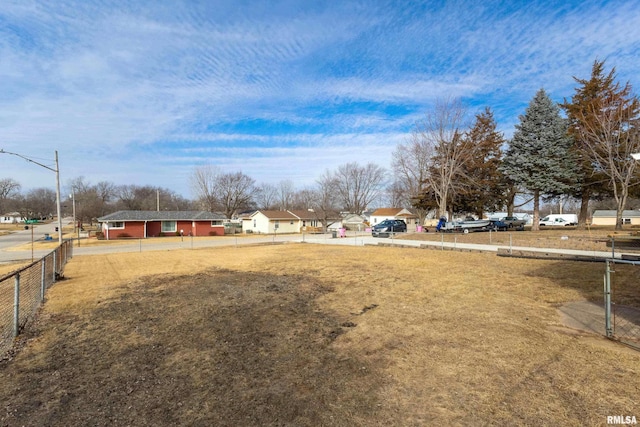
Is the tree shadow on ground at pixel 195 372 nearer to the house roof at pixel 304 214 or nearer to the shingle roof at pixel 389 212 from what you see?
the house roof at pixel 304 214

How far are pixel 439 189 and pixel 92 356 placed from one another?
126 feet

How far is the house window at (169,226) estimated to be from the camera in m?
45.3

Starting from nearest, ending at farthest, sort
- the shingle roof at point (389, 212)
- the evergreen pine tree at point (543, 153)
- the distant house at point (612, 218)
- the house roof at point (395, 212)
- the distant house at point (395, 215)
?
the evergreen pine tree at point (543, 153) → the distant house at point (612, 218) → the distant house at point (395, 215) → the house roof at point (395, 212) → the shingle roof at point (389, 212)

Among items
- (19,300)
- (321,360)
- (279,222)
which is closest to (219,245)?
(19,300)

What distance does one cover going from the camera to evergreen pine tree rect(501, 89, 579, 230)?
2950 cm

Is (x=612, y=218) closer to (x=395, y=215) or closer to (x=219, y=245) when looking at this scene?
(x=395, y=215)

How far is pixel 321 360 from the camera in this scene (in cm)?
→ 485

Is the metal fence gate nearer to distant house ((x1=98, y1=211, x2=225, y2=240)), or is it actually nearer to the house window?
distant house ((x1=98, y1=211, x2=225, y2=240))

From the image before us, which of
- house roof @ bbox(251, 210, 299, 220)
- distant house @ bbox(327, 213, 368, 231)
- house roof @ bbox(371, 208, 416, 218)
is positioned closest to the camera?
house roof @ bbox(251, 210, 299, 220)

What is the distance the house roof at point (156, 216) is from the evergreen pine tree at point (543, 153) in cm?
3794

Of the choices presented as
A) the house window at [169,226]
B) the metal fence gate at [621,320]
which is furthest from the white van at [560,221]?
the house window at [169,226]

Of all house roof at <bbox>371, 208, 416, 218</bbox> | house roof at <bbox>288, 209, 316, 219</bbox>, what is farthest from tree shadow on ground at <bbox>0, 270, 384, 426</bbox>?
house roof at <bbox>371, 208, 416, 218</bbox>

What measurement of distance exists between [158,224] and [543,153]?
4487 centimetres

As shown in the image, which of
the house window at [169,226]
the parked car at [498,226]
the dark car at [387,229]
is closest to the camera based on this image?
the parked car at [498,226]
